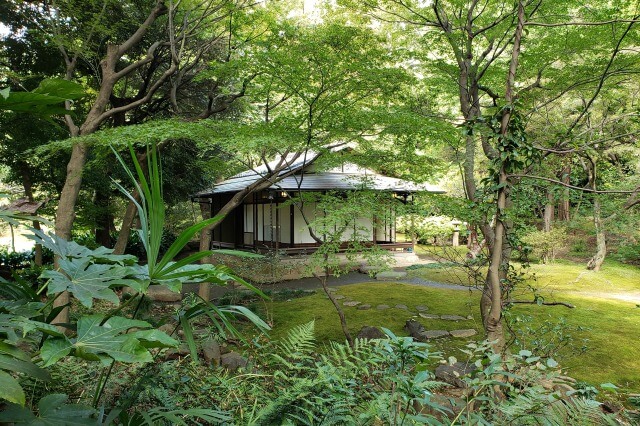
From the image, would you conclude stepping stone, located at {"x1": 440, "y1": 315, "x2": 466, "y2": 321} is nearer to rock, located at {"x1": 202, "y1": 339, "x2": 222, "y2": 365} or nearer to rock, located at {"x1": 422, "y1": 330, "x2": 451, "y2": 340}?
rock, located at {"x1": 422, "y1": 330, "x2": 451, "y2": 340}

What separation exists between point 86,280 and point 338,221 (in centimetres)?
385

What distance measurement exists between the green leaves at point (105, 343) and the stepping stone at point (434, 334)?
573 centimetres

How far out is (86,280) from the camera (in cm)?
100

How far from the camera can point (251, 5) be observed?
6.83 meters

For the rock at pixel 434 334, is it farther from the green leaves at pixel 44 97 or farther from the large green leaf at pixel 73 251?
the green leaves at pixel 44 97

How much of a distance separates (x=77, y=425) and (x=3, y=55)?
434 inches

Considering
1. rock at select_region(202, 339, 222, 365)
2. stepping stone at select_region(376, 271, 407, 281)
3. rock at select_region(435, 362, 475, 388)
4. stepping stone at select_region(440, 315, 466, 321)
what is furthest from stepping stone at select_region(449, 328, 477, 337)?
stepping stone at select_region(376, 271, 407, 281)

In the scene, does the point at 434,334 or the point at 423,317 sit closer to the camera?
the point at 434,334

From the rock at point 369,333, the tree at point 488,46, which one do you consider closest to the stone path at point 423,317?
the rock at point 369,333

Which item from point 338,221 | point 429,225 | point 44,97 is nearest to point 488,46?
point 429,225

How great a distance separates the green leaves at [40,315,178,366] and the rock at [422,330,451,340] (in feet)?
18.6

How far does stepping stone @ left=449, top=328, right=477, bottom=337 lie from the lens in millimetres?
6203

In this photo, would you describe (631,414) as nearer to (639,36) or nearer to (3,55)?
(639,36)

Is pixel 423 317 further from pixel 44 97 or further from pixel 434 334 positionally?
pixel 44 97
